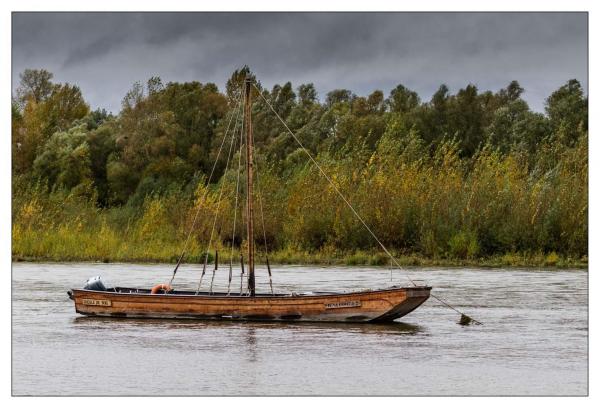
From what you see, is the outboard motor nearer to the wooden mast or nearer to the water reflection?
the water reflection

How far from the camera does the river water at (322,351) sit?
53.1 feet

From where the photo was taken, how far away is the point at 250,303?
2253cm

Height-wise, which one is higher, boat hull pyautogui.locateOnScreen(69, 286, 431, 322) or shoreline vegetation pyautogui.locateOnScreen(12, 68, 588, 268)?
shoreline vegetation pyautogui.locateOnScreen(12, 68, 588, 268)

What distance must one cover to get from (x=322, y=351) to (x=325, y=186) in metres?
18.3

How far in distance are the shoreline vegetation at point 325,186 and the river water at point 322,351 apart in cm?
643

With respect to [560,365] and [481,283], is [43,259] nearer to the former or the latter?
[481,283]

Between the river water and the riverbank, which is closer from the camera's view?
the river water

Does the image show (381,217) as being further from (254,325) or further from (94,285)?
(254,325)

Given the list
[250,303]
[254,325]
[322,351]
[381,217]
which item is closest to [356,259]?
[381,217]

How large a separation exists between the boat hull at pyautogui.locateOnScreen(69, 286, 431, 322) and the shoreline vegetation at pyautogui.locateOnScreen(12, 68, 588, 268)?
8575 mm

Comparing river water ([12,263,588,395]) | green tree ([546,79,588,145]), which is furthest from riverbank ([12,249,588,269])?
river water ([12,263,588,395])

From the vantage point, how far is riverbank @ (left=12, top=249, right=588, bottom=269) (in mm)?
33219

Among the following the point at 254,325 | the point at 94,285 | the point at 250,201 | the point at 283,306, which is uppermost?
the point at 250,201
